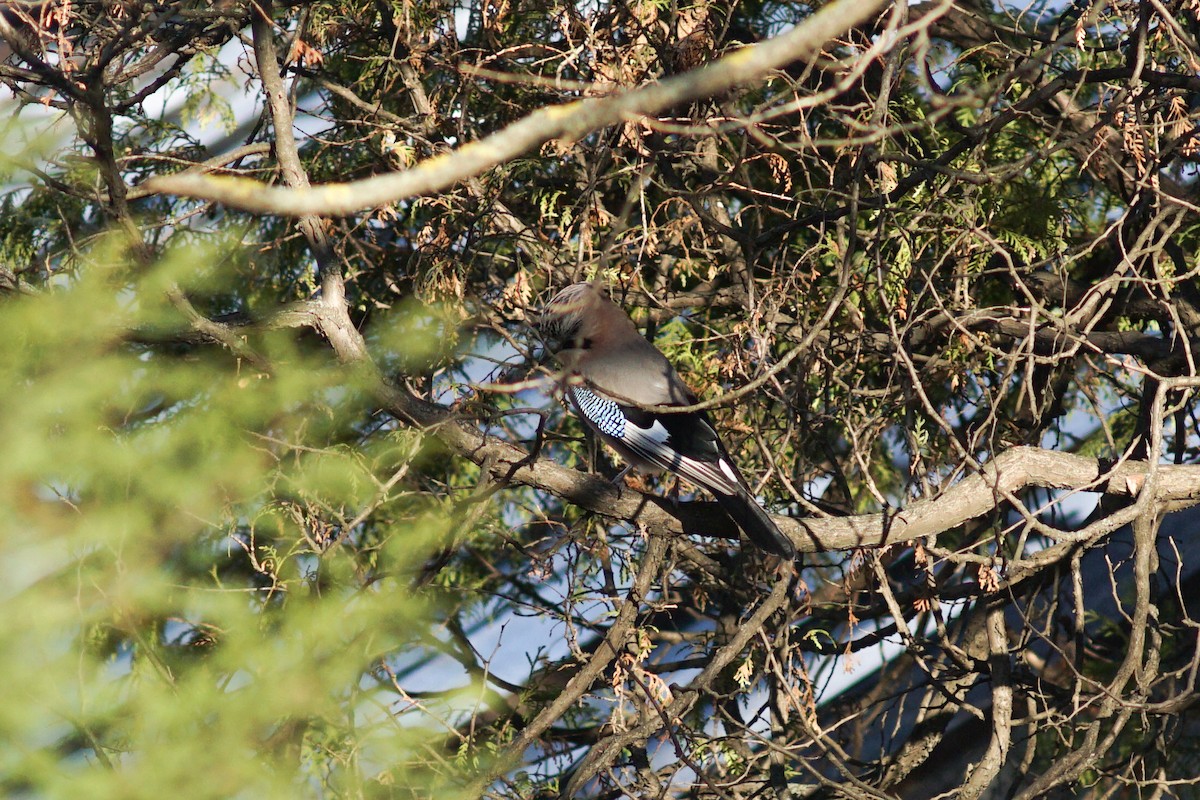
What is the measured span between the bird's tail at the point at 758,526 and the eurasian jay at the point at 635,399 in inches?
4.3

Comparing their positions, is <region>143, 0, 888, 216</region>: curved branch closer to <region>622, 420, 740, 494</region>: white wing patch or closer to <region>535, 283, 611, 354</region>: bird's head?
<region>535, 283, 611, 354</region>: bird's head

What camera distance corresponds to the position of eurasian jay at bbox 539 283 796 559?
3797 mm

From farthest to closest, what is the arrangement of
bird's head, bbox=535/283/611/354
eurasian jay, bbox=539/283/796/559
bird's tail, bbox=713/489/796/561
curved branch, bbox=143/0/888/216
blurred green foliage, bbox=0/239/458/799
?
1. eurasian jay, bbox=539/283/796/559
2. bird's head, bbox=535/283/611/354
3. bird's tail, bbox=713/489/796/561
4. blurred green foliage, bbox=0/239/458/799
5. curved branch, bbox=143/0/888/216

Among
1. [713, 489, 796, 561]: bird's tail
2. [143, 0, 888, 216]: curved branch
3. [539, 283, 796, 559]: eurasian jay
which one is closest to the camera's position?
[143, 0, 888, 216]: curved branch

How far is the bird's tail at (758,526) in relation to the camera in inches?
130

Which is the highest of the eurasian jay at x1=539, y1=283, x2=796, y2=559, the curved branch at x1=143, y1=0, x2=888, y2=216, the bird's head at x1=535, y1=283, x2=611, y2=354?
the bird's head at x1=535, y1=283, x2=611, y2=354

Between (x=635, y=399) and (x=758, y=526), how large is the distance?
26.9 inches

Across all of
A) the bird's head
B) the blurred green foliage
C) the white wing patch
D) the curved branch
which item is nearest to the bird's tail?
the white wing patch

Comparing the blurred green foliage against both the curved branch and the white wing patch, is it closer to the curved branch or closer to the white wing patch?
the curved branch

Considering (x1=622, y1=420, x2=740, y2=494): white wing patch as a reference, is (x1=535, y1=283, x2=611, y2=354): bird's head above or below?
above

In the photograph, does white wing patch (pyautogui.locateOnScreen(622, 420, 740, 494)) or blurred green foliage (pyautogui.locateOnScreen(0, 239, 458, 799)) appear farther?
white wing patch (pyautogui.locateOnScreen(622, 420, 740, 494))

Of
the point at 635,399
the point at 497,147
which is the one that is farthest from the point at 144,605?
the point at 635,399

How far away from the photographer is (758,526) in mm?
3365

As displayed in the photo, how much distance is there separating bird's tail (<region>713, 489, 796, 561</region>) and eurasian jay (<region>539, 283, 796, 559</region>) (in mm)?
110
